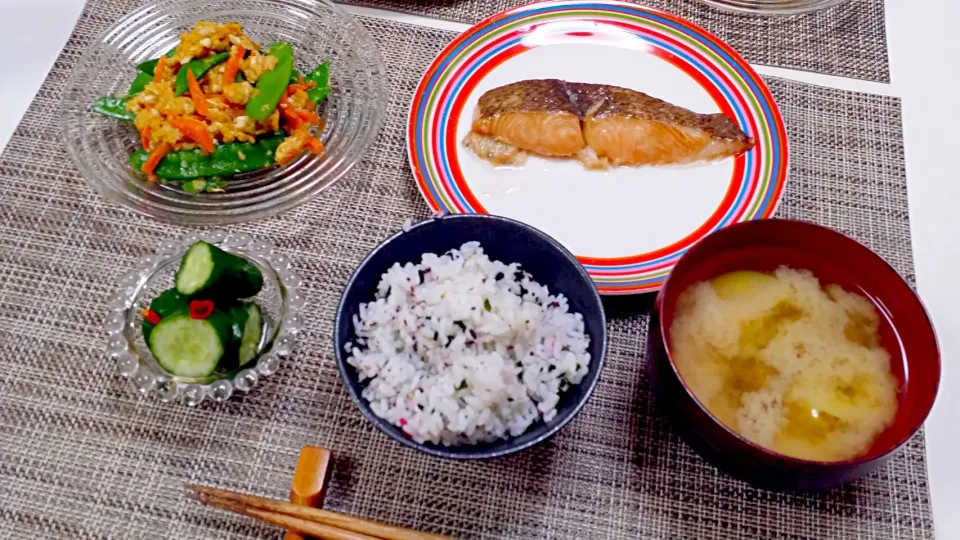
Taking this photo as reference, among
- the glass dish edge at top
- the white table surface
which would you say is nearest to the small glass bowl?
the white table surface

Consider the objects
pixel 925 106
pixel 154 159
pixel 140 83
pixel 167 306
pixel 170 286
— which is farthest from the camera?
pixel 925 106

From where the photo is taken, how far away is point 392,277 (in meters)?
1.38

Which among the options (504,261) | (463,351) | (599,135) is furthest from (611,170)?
(463,351)

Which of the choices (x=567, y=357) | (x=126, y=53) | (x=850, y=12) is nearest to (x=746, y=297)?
(x=567, y=357)

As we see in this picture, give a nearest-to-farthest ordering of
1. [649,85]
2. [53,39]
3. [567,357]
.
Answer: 1. [567,357]
2. [649,85]
3. [53,39]

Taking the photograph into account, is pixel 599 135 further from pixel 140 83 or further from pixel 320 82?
pixel 140 83

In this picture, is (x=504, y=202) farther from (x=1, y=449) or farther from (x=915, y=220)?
(x=1, y=449)

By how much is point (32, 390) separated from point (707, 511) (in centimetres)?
137

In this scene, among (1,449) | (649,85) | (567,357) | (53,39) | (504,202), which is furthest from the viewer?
(53,39)

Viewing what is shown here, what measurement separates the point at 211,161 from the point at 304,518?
0.85 m

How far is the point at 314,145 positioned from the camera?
172 centimetres

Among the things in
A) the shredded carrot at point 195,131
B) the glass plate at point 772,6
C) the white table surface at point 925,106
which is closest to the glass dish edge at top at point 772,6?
the glass plate at point 772,6

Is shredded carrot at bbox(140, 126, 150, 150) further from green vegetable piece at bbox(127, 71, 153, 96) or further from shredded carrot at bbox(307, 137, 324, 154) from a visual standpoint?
shredded carrot at bbox(307, 137, 324, 154)

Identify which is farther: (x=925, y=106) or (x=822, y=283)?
(x=925, y=106)
